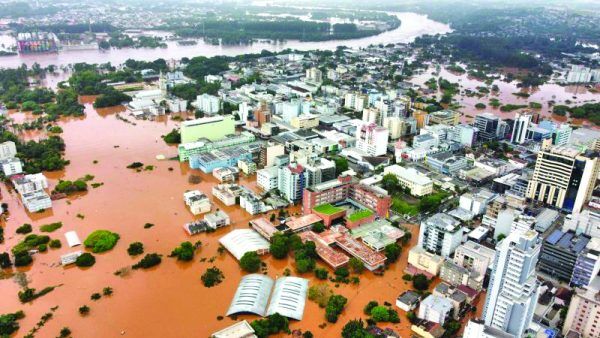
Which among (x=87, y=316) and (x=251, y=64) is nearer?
(x=87, y=316)

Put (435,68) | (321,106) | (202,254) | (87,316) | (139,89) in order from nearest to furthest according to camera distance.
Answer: (87,316) < (202,254) < (321,106) < (139,89) < (435,68)

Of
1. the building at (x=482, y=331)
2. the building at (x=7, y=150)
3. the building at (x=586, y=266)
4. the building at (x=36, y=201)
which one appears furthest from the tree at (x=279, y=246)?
the building at (x=7, y=150)

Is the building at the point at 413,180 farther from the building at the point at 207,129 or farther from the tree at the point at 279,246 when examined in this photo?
the building at the point at 207,129

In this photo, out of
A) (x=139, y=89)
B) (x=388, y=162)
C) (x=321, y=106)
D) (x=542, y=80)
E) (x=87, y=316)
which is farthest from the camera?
(x=542, y=80)

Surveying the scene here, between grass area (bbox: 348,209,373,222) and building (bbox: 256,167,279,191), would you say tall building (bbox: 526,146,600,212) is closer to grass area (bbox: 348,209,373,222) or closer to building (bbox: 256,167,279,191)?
grass area (bbox: 348,209,373,222)

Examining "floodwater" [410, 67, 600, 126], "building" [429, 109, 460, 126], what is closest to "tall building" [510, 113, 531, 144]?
"building" [429, 109, 460, 126]

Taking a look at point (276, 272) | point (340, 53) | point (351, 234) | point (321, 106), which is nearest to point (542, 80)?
point (340, 53)

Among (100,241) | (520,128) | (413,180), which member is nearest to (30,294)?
(100,241)

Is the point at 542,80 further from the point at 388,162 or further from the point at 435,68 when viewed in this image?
the point at 388,162
